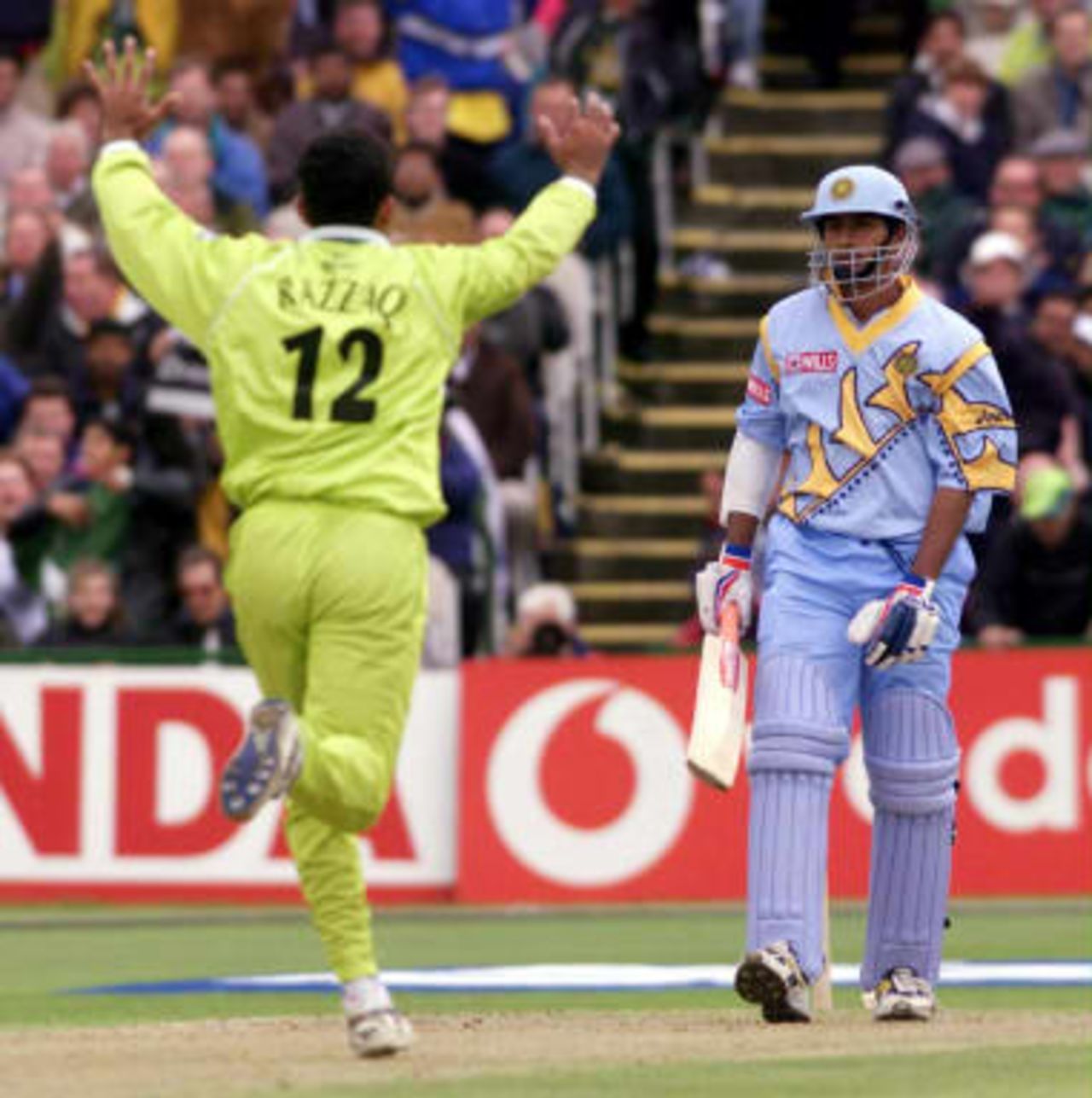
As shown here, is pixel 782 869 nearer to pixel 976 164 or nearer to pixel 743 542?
pixel 743 542

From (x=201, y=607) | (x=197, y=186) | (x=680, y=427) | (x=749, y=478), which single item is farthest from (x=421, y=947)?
(x=680, y=427)

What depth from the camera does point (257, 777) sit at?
31.0ft

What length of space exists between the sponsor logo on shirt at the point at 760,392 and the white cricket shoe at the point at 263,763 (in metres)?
2.42

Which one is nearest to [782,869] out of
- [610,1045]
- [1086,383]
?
[610,1045]

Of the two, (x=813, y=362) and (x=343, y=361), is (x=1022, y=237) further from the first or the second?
(x=343, y=361)

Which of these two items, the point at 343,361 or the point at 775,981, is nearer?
the point at 343,361

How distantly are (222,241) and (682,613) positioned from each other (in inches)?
473

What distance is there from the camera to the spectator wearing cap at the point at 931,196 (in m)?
21.7

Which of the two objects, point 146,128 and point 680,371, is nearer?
point 146,128

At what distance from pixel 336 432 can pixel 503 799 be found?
29.0 ft

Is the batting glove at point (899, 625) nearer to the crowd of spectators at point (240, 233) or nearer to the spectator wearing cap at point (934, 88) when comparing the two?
the crowd of spectators at point (240, 233)

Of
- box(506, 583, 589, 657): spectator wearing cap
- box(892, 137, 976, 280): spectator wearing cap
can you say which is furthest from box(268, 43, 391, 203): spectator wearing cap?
box(506, 583, 589, 657): spectator wearing cap

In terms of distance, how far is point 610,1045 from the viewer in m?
10.6

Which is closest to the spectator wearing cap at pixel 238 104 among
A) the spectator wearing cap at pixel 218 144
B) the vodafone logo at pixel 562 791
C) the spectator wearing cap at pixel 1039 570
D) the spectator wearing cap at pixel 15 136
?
the spectator wearing cap at pixel 218 144
